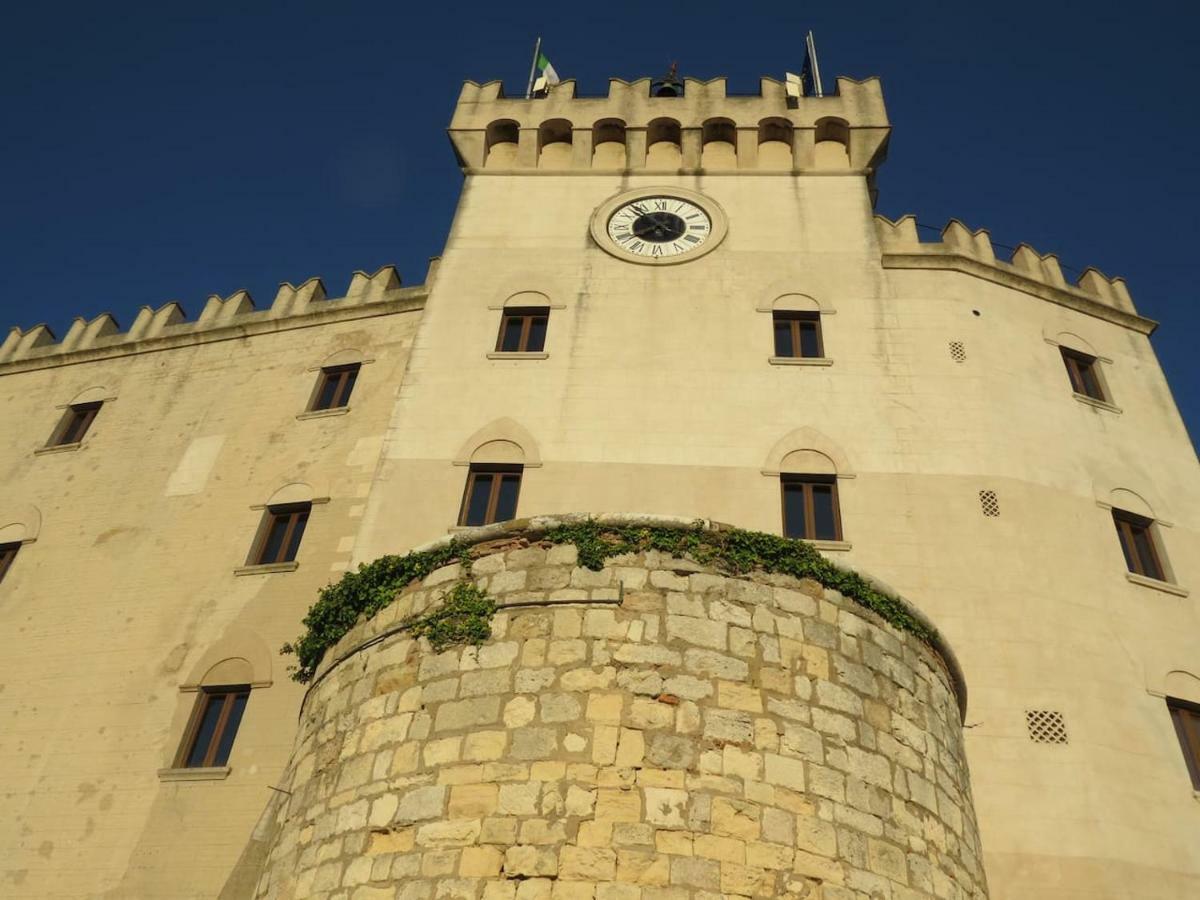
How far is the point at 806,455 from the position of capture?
1730 centimetres

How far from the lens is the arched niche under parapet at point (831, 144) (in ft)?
72.7

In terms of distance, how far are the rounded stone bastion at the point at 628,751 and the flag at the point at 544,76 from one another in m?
17.6

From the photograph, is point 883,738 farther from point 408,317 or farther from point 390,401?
point 408,317

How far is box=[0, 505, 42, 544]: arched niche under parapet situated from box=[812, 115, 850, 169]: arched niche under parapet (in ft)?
56.7

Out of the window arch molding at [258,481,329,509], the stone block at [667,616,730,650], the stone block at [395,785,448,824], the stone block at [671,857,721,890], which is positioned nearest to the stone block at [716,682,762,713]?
the stone block at [667,616,730,650]

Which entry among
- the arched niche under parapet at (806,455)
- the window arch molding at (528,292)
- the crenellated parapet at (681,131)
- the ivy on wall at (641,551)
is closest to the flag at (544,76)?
the crenellated parapet at (681,131)

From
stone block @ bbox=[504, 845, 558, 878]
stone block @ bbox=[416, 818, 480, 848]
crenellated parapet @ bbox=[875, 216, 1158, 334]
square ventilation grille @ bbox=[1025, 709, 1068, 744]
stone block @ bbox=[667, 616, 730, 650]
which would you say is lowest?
Answer: stone block @ bbox=[504, 845, 558, 878]

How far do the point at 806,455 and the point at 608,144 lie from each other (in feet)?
30.8

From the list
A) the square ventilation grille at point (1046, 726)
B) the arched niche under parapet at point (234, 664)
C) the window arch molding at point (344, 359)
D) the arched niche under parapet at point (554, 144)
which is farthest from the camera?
the arched niche under parapet at point (554, 144)

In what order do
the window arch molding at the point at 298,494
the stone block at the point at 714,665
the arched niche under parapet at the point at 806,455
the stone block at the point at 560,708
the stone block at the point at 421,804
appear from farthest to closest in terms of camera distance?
the window arch molding at the point at 298,494
the arched niche under parapet at the point at 806,455
the stone block at the point at 714,665
the stone block at the point at 560,708
the stone block at the point at 421,804

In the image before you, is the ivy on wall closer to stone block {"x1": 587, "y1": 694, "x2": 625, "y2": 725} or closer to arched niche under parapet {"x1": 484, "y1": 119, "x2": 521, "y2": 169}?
stone block {"x1": 587, "y1": 694, "x2": 625, "y2": 725}

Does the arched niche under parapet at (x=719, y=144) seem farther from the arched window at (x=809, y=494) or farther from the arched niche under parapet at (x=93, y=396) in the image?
the arched niche under parapet at (x=93, y=396)

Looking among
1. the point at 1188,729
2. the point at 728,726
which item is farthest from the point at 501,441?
the point at 1188,729

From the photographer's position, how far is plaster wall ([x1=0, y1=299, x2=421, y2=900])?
49.9 ft
